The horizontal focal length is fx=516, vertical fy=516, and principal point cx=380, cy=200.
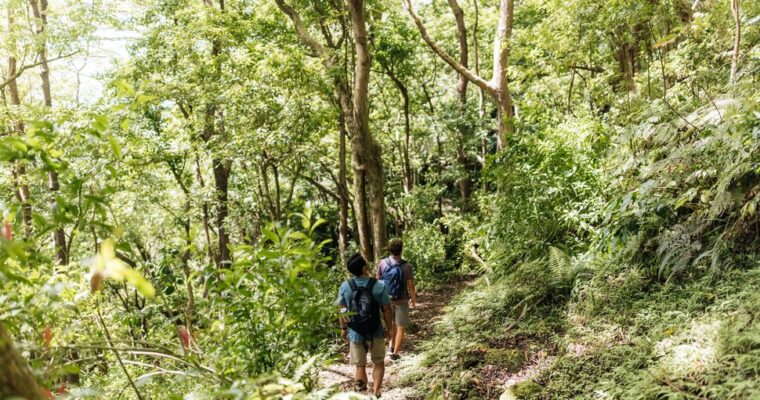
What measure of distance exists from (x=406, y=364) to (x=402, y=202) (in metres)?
11.3

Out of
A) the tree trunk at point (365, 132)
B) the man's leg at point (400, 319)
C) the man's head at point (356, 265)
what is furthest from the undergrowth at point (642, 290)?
the tree trunk at point (365, 132)

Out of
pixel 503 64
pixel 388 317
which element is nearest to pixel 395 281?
pixel 388 317

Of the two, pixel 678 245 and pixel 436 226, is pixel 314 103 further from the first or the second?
pixel 678 245

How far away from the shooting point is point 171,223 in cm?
2125

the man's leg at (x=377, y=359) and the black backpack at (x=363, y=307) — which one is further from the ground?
the black backpack at (x=363, y=307)

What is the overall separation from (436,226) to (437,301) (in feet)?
14.9

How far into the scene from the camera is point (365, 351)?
594cm

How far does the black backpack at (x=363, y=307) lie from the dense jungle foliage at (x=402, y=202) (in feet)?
3.08

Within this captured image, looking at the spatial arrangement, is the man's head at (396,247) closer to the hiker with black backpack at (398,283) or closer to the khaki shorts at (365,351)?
the hiker with black backpack at (398,283)

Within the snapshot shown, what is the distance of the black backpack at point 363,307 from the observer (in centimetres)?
581

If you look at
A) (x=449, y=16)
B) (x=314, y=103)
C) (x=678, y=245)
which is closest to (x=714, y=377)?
(x=678, y=245)

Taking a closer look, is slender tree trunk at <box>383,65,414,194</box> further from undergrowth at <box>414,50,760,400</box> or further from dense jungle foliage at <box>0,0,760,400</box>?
undergrowth at <box>414,50,760,400</box>

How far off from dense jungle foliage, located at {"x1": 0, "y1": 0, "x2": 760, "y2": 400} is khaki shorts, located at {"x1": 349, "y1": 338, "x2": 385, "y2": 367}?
2.44 ft

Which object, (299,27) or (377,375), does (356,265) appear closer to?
(377,375)
